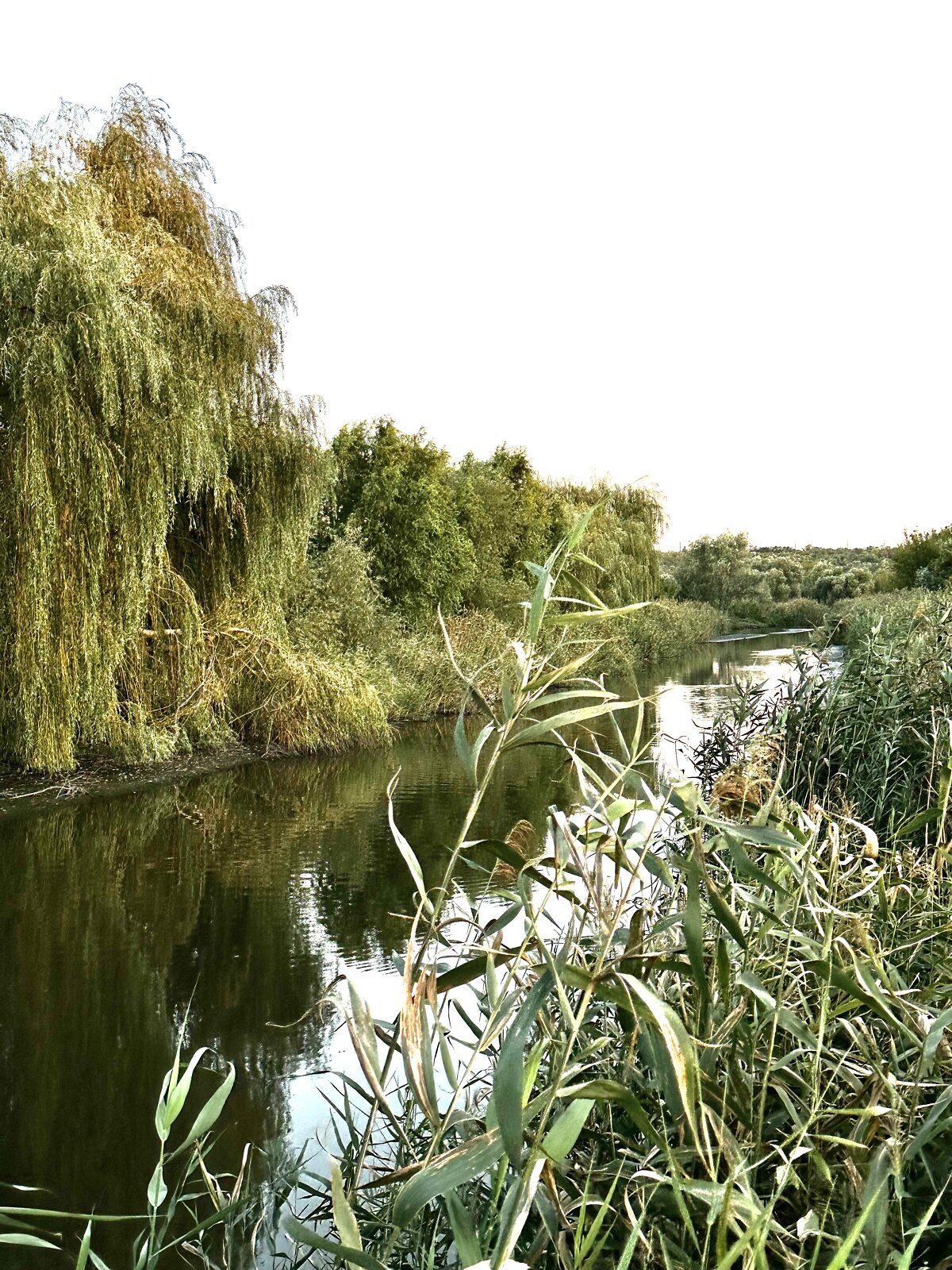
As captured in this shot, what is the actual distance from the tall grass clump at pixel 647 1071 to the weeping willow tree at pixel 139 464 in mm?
6317

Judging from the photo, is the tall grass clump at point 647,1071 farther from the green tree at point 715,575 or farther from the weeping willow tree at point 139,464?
the green tree at point 715,575

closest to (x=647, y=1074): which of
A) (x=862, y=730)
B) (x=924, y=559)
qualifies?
(x=862, y=730)

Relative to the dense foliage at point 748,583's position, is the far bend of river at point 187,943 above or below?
below

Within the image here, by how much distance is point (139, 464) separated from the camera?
7.84m

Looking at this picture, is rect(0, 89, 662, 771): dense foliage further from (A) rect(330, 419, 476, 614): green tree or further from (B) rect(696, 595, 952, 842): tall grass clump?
(A) rect(330, 419, 476, 614): green tree

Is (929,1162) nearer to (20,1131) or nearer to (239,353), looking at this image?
(20,1131)

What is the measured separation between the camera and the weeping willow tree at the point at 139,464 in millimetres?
7277

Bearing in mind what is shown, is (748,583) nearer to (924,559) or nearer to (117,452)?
(924,559)

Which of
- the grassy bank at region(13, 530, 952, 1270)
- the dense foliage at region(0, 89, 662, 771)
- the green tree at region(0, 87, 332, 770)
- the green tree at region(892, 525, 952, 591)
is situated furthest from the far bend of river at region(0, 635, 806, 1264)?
the green tree at region(892, 525, 952, 591)

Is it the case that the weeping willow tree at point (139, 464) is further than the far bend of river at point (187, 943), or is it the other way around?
the weeping willow tree at point (139, 464)

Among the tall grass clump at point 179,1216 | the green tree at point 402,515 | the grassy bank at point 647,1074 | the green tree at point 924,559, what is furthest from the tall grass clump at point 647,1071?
the green tree at point 924,559

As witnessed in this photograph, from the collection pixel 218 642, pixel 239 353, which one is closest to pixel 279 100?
pixel 239 353

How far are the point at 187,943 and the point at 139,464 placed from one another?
14.3 feet

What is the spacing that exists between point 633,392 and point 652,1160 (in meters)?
23.1
